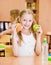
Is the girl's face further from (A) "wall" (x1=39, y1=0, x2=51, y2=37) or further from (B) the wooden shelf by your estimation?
(B) the wooden shelf

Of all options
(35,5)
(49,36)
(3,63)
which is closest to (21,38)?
(3,63)

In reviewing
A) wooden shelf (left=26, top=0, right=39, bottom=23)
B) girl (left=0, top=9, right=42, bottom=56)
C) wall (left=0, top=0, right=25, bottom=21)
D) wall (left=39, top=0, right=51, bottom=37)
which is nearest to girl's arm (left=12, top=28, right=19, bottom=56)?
girl (left=0, top=9, right=42, bottom=56)

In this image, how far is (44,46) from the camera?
58.5 inches

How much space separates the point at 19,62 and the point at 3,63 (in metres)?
0.13

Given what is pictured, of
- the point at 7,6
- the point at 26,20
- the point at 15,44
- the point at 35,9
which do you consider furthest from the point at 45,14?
the point at 15,44

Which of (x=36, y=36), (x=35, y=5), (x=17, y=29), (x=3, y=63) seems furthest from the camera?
(x=35, y=5)

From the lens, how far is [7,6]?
387cm

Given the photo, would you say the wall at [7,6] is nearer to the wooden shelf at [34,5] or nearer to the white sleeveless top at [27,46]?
the wooden shelf at [34,5]

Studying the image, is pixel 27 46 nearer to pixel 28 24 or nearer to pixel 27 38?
pixel 27 38

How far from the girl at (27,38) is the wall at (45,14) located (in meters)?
2.72

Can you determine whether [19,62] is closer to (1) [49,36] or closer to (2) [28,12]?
(2) [28,12]

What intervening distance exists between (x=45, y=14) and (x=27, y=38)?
2841 mm

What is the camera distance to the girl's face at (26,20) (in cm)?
176

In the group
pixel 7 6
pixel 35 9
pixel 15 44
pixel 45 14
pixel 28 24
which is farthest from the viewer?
pixel 35 9
